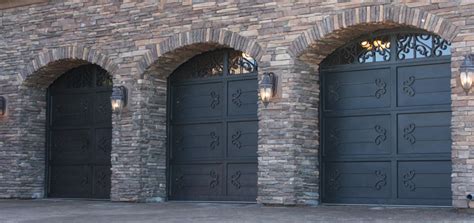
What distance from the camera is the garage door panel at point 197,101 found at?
56.6 ft

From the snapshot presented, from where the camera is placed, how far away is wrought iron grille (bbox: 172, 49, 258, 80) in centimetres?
1686

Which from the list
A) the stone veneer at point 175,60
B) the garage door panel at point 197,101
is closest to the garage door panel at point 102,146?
the stone veneer at point 175,60

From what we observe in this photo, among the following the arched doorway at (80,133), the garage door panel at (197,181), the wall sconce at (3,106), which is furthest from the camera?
the wall sconce at (3,106)

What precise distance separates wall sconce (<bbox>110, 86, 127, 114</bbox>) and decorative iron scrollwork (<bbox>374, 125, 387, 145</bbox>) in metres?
5.36

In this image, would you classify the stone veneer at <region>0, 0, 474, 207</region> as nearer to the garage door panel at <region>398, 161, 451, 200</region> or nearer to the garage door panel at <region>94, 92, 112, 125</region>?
the garage door panel at <region>94, 92, 112, 125</region>

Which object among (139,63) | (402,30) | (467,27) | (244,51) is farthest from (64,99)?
(467,27)

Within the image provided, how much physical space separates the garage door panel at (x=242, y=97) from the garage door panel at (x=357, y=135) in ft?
5.63

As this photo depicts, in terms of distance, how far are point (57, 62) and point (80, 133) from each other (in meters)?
1.84

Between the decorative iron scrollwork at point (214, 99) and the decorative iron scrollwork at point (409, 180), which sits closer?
the decorative iron scrollwork at point (409, 180)

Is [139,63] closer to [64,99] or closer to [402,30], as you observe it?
[64,99]

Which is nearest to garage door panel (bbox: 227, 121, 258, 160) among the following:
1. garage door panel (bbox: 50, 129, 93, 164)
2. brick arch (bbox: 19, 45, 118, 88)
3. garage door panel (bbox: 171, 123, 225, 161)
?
garage door panel (bbox: 171, 123, 225, 161)

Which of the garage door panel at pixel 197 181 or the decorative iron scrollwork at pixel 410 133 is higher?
the decorative iron scrollwork at pixel 410 133

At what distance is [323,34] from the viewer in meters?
14.8

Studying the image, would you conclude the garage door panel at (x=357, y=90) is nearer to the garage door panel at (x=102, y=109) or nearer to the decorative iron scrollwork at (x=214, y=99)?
the decorative iron scrollwork at (x=214, y=99)
